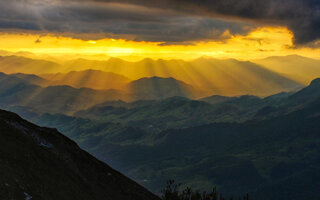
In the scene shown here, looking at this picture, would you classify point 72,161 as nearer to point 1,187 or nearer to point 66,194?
point 66,194

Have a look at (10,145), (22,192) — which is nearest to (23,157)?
(10,145)

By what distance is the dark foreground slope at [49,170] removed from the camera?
92.5 meters

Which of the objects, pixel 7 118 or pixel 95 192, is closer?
pixel 95 192

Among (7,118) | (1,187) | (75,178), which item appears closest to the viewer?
(1,187)

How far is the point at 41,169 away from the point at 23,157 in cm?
543

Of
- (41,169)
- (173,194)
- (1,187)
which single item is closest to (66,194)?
(41,169)

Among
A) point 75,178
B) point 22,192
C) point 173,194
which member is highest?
point 22,192

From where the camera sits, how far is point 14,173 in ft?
303

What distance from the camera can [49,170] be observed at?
112500 mm

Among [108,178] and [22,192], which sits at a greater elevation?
[22,192]

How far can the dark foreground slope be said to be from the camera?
303 feet

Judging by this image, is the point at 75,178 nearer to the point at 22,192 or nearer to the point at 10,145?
the point at 10,145

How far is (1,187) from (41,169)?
1066 inches

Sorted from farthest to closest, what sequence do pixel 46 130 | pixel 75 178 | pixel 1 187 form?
pixel 46 130, pixel 75 178, pixel 1 187
